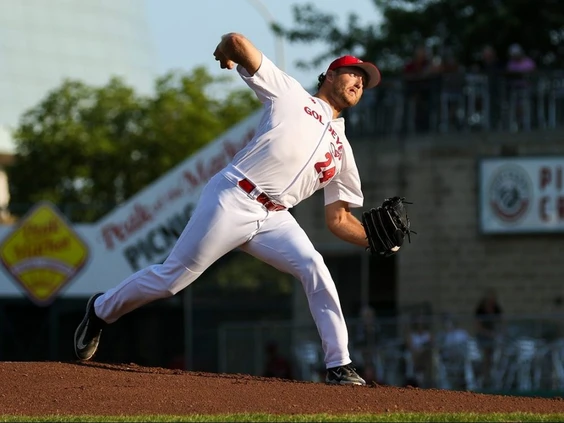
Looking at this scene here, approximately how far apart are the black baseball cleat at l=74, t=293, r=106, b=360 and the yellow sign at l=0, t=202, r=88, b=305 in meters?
12.1

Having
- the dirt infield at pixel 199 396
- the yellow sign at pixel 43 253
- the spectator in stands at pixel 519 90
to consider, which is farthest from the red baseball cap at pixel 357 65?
the yellow sign at pixel 43 253

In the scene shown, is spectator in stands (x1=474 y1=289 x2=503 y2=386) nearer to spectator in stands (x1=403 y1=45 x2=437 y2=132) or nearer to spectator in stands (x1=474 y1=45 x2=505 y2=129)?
spectator in stands (x1=474 y1=45 x2=505 y2=129)

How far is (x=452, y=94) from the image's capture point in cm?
2178

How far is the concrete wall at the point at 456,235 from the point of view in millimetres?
22641

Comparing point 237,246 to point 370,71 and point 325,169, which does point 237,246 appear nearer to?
point 325,169

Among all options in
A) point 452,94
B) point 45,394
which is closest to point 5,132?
point 452,94

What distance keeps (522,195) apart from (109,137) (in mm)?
22759

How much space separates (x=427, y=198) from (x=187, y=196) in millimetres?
4261

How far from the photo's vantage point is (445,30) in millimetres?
29719

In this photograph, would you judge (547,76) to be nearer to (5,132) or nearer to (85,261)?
(85,261)

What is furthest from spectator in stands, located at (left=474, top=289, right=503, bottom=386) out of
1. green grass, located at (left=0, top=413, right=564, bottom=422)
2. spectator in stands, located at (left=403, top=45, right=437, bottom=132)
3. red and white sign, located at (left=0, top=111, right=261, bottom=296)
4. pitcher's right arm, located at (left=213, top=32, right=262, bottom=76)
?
pitcher's right arm, located at (left=213, top=32, right=262, bottom=76)

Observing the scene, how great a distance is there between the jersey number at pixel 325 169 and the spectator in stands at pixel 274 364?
385 inches

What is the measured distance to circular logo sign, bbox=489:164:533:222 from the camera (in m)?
22.5

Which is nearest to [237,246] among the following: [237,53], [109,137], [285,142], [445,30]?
[285,142]
